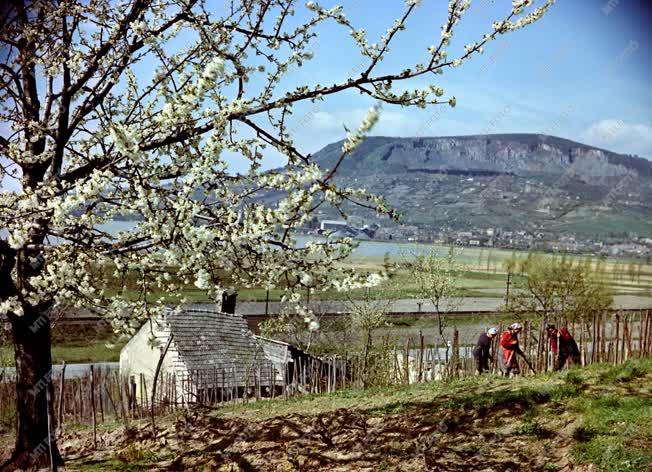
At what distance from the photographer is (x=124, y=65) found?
7871mm

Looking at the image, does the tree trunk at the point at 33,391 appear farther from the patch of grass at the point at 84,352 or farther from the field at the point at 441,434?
the patch of grass at the point at 84,352

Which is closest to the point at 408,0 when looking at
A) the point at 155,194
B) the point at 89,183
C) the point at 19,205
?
the point at 155,194

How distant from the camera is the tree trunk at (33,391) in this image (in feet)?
30.0

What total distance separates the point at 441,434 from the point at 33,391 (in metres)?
5.73

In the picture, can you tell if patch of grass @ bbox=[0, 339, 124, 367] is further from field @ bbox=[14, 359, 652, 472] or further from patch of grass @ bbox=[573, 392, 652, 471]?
patch of grass @ bbox=[573, 392, 652, 471]

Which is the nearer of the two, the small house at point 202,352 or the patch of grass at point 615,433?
the patch of grass at point 615,433

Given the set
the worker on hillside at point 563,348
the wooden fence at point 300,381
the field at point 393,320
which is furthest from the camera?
the field at point 393,320

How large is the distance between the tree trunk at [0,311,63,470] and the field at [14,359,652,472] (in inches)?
25.4

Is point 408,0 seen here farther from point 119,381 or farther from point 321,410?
point 119,381

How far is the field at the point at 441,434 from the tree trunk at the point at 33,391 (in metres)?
0.64

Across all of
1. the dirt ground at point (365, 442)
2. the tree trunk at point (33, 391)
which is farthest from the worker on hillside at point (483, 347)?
the tree trunk at point (33, 391)

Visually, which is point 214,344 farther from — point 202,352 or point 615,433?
point 615,433

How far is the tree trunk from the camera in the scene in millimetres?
9148

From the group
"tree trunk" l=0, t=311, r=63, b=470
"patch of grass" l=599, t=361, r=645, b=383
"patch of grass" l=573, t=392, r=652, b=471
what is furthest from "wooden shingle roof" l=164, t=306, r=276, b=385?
"patch of grass" l=573, t=392, r=652, b=471
